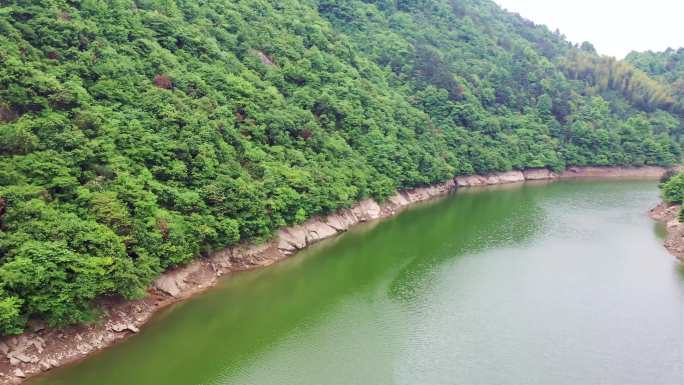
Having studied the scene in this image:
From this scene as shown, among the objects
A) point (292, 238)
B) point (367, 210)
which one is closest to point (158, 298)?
point (292, 238)

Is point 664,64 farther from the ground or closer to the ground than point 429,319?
farther from the ground

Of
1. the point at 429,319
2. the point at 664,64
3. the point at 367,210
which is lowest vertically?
the point at 367,210

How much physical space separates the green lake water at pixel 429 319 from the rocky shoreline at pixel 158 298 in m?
0.74

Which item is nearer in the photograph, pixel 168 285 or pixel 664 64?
pixel 168 285

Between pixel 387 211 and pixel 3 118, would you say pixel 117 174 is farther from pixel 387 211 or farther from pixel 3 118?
pixel 387 211

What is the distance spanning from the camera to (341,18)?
88938mm

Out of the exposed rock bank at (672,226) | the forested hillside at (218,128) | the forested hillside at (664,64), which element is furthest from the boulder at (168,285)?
the forested hillside at (664,64)

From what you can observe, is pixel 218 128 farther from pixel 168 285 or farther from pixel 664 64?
pixel 664 64

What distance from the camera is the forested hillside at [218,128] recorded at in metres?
→ 27.8

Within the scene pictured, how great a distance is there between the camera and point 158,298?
31.9 metres

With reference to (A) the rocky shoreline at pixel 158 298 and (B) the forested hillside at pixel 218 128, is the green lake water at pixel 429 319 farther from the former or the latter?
(B) the forested hillside at pixel 218 128

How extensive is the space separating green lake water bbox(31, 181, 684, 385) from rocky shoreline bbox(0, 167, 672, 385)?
745 millimetres

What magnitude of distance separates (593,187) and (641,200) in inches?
408

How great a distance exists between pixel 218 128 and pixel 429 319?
859 inches
